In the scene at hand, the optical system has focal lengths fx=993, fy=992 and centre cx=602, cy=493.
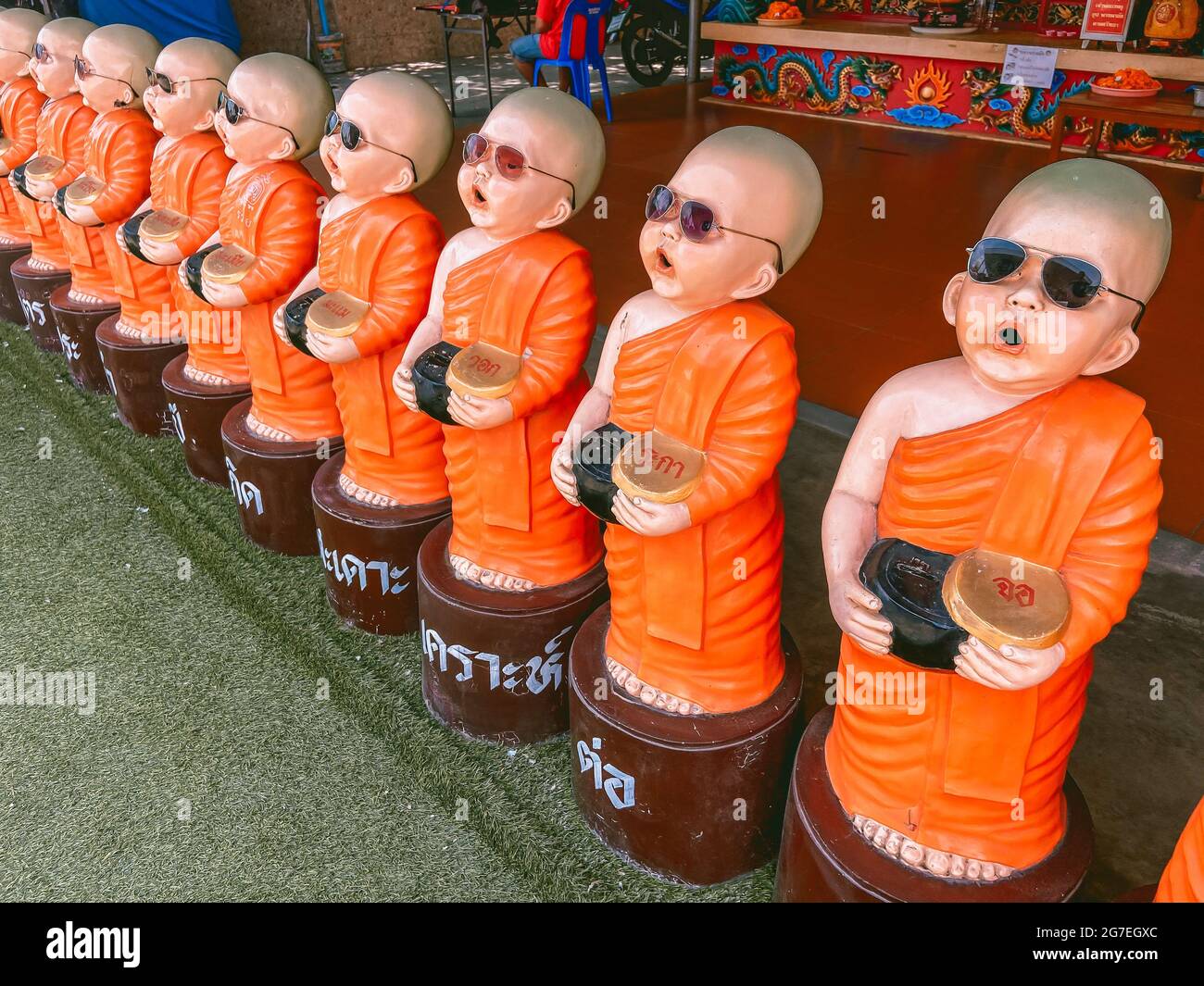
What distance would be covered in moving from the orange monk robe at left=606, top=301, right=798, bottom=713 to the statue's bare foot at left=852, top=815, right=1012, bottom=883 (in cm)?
38

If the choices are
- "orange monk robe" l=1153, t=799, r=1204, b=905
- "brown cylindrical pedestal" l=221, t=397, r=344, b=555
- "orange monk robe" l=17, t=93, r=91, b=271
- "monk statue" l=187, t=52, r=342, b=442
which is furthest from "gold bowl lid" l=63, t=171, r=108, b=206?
"orange monk robe" l=1153, t=799, r=1204, b=905

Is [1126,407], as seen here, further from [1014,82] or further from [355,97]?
[1014,82]

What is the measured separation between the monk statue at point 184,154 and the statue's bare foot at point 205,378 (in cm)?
35

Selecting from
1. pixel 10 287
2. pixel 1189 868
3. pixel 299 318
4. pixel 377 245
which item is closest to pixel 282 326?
pixel 299 318

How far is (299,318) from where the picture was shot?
2.37 m

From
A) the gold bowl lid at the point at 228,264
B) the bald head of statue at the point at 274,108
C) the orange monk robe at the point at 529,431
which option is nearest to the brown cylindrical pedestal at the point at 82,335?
the gold bowl lid at the point at 228,264

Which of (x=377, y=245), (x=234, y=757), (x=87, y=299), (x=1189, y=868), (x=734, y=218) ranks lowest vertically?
(x=234, y=757)

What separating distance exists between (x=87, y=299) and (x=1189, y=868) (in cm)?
395

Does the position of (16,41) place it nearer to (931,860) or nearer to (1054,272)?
(1054,272)

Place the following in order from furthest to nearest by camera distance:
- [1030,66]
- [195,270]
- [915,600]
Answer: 1. [1030,66]
2. [195,270]
3. [915,600]

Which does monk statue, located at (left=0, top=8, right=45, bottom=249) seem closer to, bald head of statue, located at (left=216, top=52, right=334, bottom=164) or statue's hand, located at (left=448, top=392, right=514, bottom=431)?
bald head of statue, located at (left=216, top=52, right=334, bottom=164)

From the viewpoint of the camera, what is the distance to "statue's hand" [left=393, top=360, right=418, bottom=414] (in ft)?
7.07

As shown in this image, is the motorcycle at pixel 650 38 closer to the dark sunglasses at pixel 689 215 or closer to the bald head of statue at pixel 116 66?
the bald head of statue at pixel 116 66
